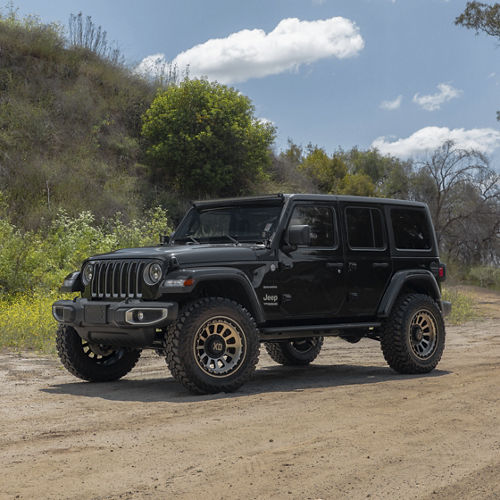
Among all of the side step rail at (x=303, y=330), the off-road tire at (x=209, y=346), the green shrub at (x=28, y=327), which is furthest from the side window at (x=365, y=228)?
the green shrub at (x=28, y=327)

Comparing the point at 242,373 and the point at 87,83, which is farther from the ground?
the point at 87,83

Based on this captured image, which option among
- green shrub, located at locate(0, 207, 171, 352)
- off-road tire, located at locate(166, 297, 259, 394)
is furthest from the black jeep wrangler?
green shrub, located at locate(0, 207, 171, 352)

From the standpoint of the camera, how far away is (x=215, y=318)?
7953 mm

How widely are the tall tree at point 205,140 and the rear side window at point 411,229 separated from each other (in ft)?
58.0

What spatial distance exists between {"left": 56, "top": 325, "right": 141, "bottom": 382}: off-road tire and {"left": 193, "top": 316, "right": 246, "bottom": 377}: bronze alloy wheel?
1651mm

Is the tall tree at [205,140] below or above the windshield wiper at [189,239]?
above

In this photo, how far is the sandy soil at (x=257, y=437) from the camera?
4688 millimetres

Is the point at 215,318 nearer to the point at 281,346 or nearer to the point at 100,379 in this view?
the point at 100,379

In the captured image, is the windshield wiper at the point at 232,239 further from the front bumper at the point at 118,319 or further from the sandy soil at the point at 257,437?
the sandy soil at the point at 257,437

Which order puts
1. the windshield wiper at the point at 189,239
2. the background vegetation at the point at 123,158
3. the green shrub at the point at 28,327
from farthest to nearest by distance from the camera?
the background vegetation at the point at 123,158 < the green shrub at the point at 28,327 < the windshield wiper at the point at 189,239

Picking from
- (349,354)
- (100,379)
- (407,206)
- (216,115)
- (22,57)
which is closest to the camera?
(100,379)

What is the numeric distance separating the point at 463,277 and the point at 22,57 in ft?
66.1

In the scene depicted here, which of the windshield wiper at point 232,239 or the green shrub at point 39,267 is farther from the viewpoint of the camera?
the green shrub at point 39,267

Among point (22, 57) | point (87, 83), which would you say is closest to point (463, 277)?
point (87, 83)
